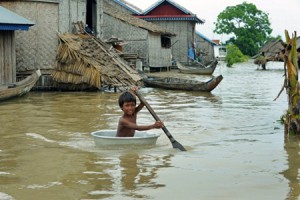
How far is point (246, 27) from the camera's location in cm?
6625

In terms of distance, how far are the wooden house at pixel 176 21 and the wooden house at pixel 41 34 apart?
15.5 m

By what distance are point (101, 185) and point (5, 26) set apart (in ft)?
32.0

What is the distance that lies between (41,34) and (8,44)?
90.9 inches

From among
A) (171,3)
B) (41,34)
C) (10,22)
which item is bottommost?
(41,34)

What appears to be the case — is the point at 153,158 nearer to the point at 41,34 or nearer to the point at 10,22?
the point at 10,22

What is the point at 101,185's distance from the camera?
221 inches

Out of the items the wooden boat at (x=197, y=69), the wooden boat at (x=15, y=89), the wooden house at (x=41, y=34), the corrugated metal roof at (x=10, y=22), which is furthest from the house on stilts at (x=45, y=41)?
the wooden boat at (x=197, y=69)

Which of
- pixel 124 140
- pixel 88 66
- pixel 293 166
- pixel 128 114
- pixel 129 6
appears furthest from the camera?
pixel 129 6

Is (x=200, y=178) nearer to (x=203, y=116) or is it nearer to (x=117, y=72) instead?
(x=203, y=116)

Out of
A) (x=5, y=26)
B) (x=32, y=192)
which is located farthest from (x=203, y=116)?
(x=32, y=192)

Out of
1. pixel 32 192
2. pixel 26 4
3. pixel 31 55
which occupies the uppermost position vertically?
pixel 26 4

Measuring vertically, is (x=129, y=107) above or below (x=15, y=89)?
above

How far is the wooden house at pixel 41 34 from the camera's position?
1723cm

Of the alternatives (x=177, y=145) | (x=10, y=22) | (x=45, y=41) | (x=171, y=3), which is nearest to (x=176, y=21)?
(x=171, y=3)
